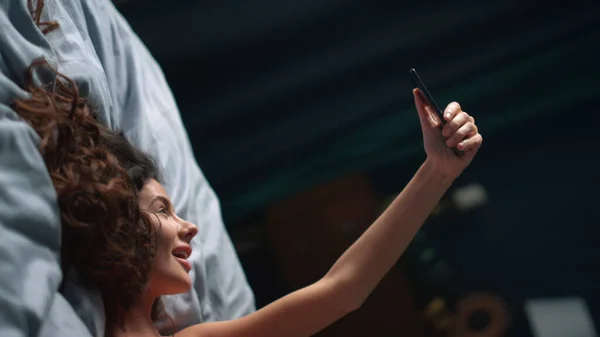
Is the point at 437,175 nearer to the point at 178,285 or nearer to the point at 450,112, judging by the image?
the point at 450,112

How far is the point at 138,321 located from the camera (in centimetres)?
79

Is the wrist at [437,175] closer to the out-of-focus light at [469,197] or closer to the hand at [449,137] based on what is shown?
the hand at [449,137]

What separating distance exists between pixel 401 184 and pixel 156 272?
22.2 inches

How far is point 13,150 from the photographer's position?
2.18 ft

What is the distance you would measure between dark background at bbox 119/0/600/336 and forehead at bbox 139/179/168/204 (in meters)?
0.45

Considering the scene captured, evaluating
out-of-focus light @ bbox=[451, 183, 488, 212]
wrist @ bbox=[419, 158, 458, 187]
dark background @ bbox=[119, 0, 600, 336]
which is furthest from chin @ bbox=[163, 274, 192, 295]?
out-of-focus light @ bbox=[451, 183, 488, 212]

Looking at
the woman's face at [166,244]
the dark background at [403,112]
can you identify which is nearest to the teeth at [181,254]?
the woman's face at [166,244]

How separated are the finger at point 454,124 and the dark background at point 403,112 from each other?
43cm

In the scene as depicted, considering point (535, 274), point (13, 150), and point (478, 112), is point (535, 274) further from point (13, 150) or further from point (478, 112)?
point (13, 150)

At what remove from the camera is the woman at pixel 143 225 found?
705 millimetres

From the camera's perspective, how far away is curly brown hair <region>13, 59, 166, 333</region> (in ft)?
2.29

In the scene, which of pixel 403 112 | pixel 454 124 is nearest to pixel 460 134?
pixel 454 124

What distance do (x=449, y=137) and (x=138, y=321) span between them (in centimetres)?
42

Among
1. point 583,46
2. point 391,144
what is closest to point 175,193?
point 391,144
